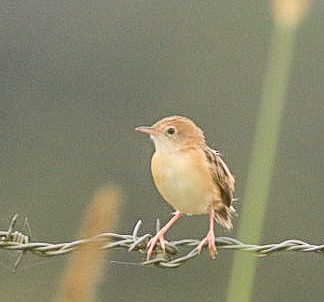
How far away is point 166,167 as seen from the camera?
15.8 ft

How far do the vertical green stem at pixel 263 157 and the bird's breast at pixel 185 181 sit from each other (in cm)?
216

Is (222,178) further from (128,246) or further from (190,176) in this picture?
(128,246)

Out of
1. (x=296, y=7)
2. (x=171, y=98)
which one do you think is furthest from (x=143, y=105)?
(x=296, y=7)

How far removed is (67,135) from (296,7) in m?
13.7

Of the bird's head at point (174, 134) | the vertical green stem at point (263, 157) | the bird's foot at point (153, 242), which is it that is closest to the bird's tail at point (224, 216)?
the bird's head at point (174, 134)

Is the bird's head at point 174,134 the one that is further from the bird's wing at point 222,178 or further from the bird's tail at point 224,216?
the bird's tail at point 224,216

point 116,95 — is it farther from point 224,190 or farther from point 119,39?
point 224,190

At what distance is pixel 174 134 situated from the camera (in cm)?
500

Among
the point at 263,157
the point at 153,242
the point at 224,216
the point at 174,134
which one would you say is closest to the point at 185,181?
the point at 224,216

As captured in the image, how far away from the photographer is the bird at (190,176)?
468 centimetres

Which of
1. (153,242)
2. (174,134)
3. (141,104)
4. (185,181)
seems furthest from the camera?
(141,104)

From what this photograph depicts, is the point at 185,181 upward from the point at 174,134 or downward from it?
downward

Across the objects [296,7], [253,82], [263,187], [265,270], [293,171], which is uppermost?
[253,82]

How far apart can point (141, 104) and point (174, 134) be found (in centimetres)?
1071
